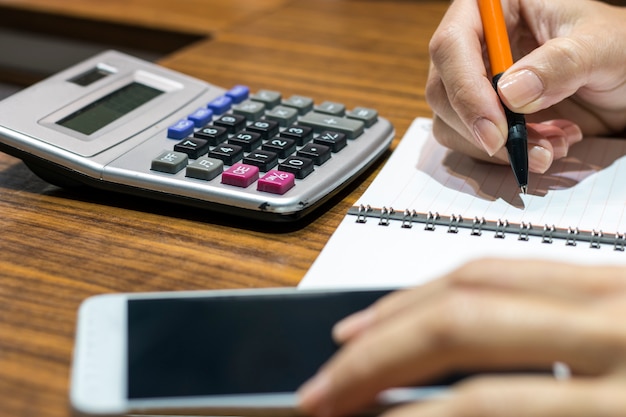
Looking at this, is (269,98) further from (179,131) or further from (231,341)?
(231,341)

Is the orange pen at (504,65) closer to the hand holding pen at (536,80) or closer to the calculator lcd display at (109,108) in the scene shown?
the hand holding pen at (536,80)

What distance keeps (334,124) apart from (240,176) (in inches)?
4.9

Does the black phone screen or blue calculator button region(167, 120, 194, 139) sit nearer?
the black phone screen

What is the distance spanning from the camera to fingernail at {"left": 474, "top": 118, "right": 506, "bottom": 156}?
0.60 meters

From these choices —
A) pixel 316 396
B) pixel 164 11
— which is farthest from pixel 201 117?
pixel 164 11


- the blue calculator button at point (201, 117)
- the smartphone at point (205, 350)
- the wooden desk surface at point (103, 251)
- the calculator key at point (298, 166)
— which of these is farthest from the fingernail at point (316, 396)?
the blue calculator button at point (201, 117)

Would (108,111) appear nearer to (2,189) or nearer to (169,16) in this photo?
(2,189)

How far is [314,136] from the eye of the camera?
642 mm

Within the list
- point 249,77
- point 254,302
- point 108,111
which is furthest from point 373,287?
point 249,77

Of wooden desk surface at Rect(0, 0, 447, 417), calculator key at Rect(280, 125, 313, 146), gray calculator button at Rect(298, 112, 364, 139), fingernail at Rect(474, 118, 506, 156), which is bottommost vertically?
wooden desk surface at Rect(0, 0, 447, 417)

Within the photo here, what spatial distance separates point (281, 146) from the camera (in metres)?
0.60

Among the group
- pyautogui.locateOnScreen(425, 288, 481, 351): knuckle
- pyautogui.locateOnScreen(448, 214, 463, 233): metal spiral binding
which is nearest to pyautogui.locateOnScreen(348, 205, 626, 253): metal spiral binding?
pyautogui.locateOnScreen(448, 214, 463, 233): metal spiral binding

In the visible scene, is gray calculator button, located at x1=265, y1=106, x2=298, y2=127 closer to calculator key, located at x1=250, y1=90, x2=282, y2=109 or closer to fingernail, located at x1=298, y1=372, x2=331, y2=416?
calculator key, located at x1=250, y1=90, x2=282, y2=109

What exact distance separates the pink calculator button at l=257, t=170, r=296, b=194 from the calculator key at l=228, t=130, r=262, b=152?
57 mm
